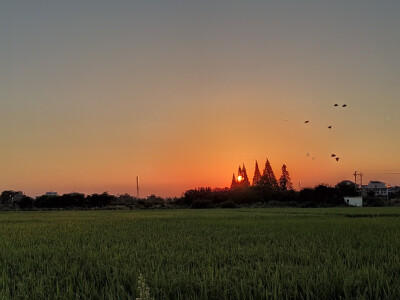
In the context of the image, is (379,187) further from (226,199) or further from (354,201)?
(226,199)

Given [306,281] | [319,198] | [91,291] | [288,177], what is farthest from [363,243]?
[288,177]

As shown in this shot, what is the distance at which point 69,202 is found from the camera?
78812mm

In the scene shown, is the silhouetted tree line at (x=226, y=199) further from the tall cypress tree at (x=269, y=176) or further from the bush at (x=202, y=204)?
the tall cypress tree at (x=269, y=176)

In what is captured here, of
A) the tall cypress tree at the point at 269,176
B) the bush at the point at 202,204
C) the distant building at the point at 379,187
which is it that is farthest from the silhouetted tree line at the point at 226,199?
the distant building at the point at 379,187

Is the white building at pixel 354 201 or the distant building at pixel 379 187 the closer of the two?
the white building at pixel 354 201

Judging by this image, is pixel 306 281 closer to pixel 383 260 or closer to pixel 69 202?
pixel 383 260

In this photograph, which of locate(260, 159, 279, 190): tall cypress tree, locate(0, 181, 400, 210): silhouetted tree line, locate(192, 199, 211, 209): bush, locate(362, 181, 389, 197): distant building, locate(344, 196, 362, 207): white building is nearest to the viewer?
locate(344, 196, 362, 207): white building

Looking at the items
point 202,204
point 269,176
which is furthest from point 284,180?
point 202,204

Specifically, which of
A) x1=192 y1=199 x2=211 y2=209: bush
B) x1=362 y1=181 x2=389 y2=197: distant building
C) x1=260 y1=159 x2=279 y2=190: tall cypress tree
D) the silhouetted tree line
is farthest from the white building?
x1=362 y1=181 x2=389 y2=197: distant building

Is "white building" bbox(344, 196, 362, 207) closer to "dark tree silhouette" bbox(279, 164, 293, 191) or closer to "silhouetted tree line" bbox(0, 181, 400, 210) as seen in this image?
"silhouetted tree line" bbox(0, 181, 400, 210)

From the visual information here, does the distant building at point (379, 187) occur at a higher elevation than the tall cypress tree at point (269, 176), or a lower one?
lower

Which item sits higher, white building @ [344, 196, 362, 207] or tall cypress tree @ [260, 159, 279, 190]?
tall cypress tree @ [260, 159, 279, 190]

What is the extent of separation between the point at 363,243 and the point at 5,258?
7.05 m

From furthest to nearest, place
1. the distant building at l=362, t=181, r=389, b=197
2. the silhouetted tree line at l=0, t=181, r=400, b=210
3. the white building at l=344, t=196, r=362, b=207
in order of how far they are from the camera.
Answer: the distant building at l=362, t=181, r=389, b=197
the silhouetted tree line at l=0, t=181, r=400, b=210
the white building at l=344, t=196, r=362, b=207
